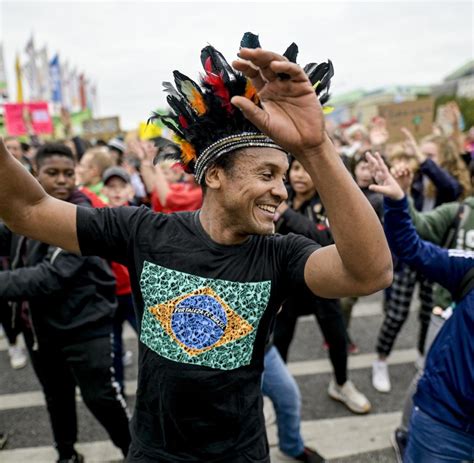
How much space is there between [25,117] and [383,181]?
1172cm

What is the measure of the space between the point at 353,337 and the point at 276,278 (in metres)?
3.57

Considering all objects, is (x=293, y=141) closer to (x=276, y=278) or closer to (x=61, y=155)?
(x=276, y=278)

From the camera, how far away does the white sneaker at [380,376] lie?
12.3ft

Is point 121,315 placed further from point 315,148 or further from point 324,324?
point 315,148

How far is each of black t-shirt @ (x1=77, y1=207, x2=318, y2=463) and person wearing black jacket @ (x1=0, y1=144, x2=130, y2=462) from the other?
3.20ft

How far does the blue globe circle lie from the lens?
4.91ft

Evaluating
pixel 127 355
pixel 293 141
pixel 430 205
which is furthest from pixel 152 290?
pixel 430 205

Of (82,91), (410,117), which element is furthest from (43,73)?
(410,117)

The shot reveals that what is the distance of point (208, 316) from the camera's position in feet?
4.92

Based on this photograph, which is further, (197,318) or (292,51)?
(197,318)

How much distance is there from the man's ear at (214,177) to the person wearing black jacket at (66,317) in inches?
48.6

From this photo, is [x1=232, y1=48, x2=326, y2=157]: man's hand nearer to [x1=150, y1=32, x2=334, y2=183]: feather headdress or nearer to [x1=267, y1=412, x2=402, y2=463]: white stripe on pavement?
[x1=150, y1=32, x2=334, y2=183]: feather headdress

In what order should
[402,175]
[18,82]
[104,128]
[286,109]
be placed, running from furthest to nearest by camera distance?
1. [18,82]
2. [104,128]
3. [402,175]
4. [286,109]

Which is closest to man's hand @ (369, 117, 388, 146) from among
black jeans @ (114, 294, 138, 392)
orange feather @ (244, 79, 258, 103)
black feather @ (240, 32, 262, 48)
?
black jeans @ (114, 294, 138, 392)
